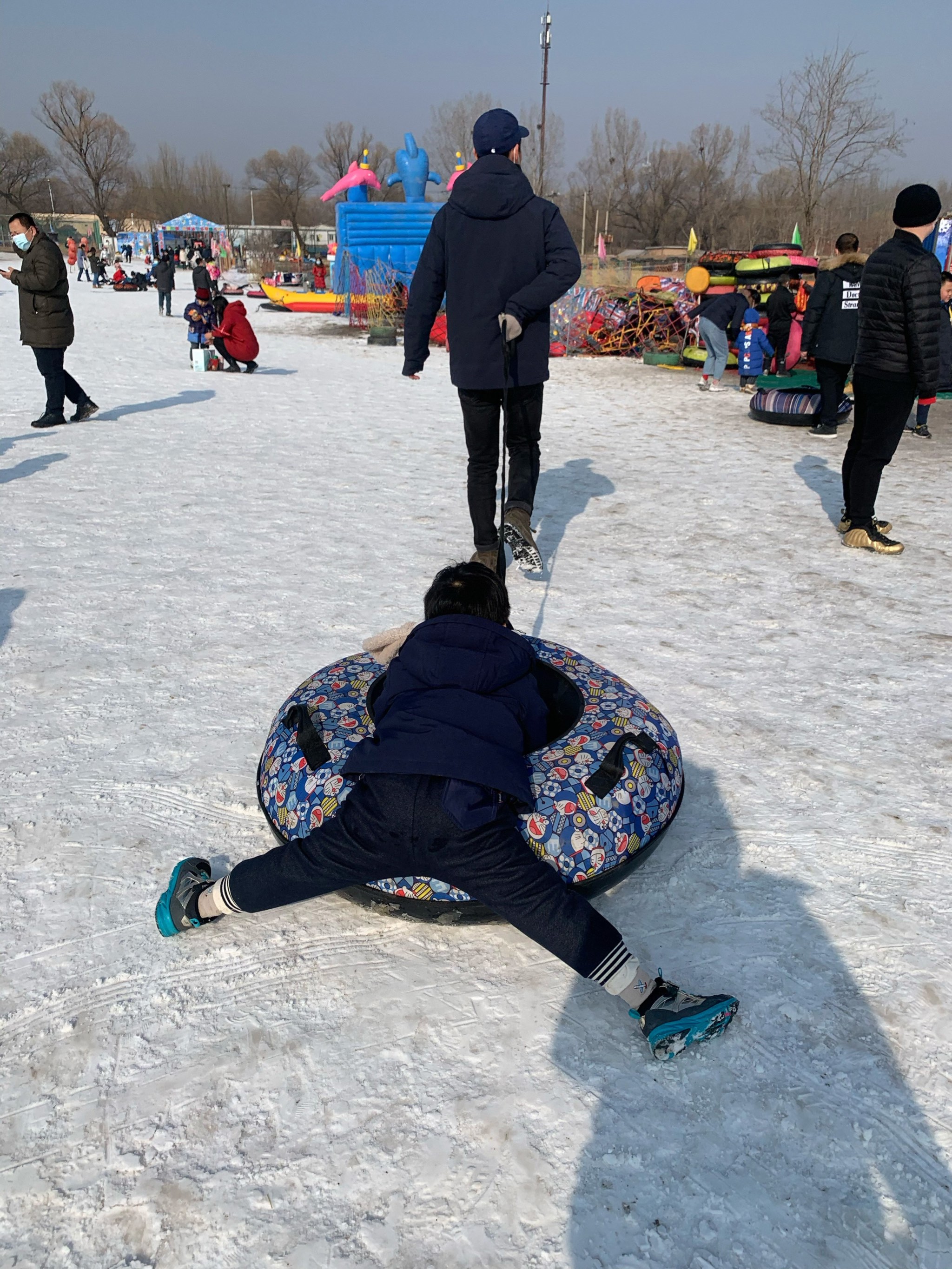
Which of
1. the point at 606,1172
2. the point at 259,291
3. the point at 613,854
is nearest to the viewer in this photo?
the point at 606,1172

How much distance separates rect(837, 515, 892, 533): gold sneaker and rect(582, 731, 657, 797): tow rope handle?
12.1ft

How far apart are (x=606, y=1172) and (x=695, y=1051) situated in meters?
0.39

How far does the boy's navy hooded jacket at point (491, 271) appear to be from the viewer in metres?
4.35

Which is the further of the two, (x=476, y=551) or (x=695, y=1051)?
(x=476, y=551)

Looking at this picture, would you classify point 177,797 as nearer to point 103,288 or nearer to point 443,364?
point 443,364

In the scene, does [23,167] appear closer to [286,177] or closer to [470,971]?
[286,177]

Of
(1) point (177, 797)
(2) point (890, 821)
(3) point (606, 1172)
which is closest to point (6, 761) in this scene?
(1) point (177, 797)

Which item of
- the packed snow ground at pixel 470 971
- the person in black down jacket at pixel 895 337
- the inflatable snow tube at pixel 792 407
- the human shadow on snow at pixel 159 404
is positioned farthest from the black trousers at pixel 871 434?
the human shadow on snow at pixel 159 404

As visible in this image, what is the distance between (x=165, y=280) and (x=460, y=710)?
22308mm

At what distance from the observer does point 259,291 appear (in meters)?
31.6

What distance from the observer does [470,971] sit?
2307 mm

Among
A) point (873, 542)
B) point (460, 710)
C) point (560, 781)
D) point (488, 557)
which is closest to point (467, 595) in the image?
point (460, 710)

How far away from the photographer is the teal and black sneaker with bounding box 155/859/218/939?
236 centimetres

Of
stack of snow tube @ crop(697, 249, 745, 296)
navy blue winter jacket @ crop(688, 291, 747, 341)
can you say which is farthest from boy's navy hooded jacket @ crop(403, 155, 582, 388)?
stack of snow tube @ crop(697, 249, 745, 296)
